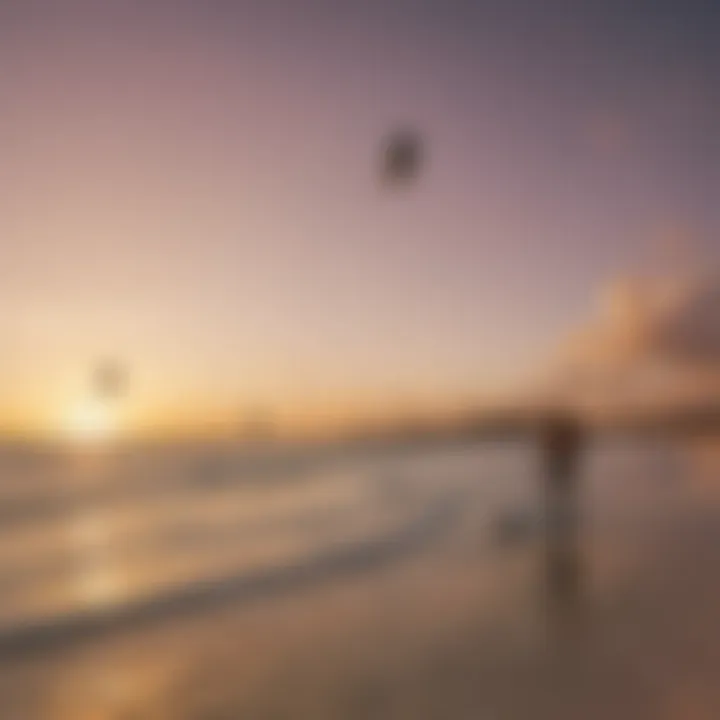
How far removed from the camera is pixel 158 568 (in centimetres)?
113

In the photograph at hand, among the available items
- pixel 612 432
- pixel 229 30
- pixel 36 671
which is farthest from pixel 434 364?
pixel 36 671

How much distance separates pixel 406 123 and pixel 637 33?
37 cm

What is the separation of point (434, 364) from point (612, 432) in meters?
0.28

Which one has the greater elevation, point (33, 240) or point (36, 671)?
point (33, 240)

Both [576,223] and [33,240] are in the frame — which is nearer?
[33,240]

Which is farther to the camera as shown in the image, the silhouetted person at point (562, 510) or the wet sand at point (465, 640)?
the silhouetted person at point (562, 510)

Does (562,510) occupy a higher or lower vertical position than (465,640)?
higher

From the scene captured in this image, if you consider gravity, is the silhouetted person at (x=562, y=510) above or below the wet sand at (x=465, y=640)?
above

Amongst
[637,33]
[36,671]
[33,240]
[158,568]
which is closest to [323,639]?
Answer: [158,568]

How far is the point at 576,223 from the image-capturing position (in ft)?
4.00

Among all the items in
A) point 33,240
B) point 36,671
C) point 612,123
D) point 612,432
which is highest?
point 612,123

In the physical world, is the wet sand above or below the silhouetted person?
below

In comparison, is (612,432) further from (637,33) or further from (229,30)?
(229,30)

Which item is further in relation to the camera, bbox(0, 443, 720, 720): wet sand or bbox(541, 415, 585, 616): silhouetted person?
bbox(541, 415, 585, 616): silhouetted person
